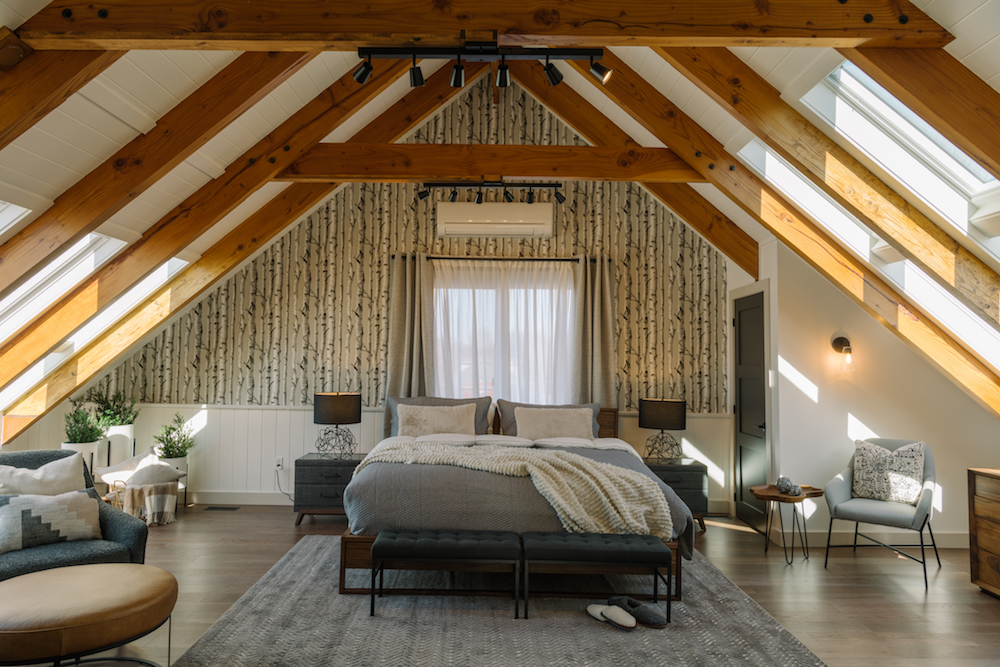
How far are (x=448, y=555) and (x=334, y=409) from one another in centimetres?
244

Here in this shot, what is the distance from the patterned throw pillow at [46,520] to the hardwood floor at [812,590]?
0.59m

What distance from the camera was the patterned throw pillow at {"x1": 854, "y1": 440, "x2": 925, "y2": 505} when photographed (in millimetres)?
4234

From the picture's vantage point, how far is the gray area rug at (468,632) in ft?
9.07

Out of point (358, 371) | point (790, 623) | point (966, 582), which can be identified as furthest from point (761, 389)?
point (358, 371)

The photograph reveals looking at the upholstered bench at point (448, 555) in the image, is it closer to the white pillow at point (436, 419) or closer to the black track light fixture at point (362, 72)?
the white pillow at point (436, 419)

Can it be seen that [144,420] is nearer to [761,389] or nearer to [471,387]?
[471,387]

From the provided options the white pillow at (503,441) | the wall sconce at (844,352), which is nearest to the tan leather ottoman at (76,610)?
the white pillow at (503,441)

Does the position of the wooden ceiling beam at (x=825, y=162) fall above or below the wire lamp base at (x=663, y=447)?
above

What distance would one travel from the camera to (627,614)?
312 cm

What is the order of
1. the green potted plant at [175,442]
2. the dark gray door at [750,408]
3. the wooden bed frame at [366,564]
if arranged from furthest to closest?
the green potted plant at [175,442], the dark gray door at [750,408], the wooden bed frame at [366,564]

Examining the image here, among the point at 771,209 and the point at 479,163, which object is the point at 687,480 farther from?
the point at 479,163

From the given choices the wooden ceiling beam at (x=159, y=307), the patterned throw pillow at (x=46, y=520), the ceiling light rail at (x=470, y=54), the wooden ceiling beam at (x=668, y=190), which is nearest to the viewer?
the ceiling light rail at (x=470, y=54)

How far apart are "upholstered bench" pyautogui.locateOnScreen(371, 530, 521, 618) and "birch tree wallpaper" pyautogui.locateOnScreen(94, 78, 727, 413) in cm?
275

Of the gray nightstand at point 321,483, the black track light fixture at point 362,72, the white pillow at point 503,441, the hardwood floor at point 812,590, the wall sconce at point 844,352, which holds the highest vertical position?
the black track light fixture at point 362,72
